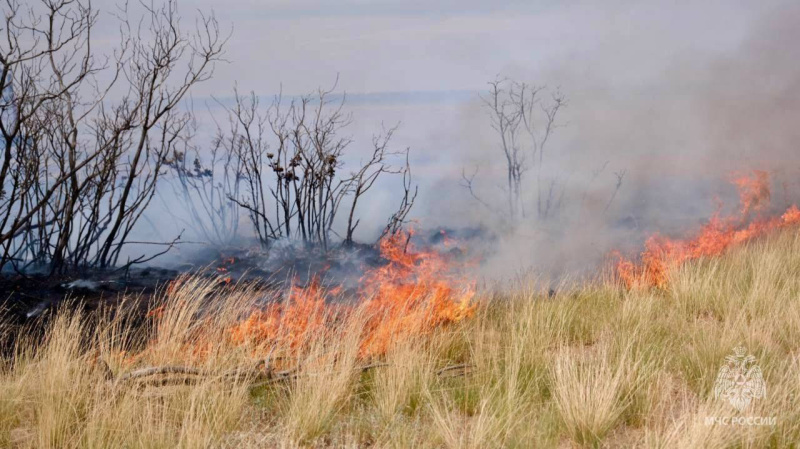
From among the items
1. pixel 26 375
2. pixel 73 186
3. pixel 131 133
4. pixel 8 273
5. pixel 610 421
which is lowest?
pixel 610 421

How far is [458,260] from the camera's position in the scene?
28.9ft

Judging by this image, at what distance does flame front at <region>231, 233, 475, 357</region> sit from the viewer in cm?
555

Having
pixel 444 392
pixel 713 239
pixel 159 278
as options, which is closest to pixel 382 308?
pixel 444 392

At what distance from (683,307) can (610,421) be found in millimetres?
3003

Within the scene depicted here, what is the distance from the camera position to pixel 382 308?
630 cm

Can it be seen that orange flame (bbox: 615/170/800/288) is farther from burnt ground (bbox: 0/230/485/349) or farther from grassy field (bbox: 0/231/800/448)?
burnt ground (bbox: 0/230/485/349)

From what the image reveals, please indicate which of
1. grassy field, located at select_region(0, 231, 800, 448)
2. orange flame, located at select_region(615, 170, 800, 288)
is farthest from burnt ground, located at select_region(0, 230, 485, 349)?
orange flame, located at select_region(615, 170, 800, 288)

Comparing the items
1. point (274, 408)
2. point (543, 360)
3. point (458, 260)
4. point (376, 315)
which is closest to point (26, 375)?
point (274, 408)

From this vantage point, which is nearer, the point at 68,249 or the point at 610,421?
the point at 610,421

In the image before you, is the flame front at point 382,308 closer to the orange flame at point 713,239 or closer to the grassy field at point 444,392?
the grassy field at point 444,392

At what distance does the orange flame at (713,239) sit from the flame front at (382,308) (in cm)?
210

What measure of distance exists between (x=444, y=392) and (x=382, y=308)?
1.97 meters

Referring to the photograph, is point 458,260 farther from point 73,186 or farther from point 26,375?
point 26,375

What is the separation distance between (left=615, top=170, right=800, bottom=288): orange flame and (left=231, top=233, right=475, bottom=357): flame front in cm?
210
